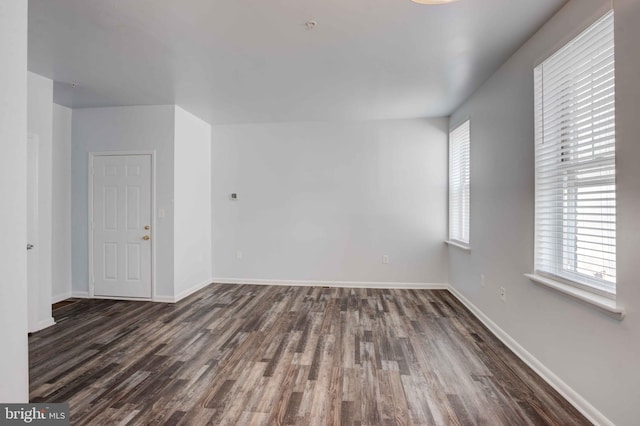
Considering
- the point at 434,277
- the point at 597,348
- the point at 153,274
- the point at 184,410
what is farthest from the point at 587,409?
the point at 153,274

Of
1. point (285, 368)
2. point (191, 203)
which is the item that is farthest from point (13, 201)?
point (191, 203)

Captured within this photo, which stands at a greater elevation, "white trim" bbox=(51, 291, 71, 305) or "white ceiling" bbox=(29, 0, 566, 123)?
"white ceiling" bbox=(29, 0, 566, 123)

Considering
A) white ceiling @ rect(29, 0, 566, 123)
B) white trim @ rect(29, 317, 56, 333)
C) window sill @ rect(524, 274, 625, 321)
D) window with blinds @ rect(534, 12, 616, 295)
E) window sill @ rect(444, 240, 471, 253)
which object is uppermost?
white ceiling @ rect(29, 0, 566, 123)

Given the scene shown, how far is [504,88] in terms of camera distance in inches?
113

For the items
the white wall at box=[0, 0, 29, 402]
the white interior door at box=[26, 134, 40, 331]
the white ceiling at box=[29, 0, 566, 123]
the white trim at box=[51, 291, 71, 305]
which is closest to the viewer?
the white wall at box=[0, 0, 29, 402]

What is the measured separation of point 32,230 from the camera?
10.3ft

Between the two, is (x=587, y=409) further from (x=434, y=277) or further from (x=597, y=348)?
(x=434, y=277)

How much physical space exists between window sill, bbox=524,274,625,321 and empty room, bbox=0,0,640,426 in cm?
2

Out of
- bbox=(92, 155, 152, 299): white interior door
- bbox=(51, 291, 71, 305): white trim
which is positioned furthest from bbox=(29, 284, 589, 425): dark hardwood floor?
bbox=(51, 291, 71, 305): white trim

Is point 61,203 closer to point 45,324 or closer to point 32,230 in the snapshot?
point 32,230

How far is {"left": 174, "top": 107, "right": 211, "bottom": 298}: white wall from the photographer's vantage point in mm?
4152

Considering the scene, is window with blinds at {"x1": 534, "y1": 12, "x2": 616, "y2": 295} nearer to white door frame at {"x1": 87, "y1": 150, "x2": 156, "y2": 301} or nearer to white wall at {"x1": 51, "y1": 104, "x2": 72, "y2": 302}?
white door frame at {"x1": 87, "y1": 150, "x2": 156, "y2": 301}

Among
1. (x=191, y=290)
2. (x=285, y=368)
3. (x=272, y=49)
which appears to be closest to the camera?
(x=285, y=368)

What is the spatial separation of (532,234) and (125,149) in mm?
4829
